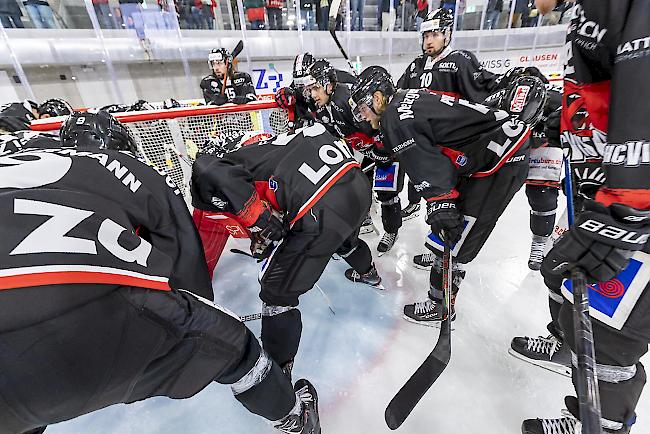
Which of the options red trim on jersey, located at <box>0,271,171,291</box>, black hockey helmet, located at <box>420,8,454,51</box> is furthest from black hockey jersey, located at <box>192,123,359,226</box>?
black hockey helmet, located at <box>420,8,454,51</box>

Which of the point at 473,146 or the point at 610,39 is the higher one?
the point at 610,39

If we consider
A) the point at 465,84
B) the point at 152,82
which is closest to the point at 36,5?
the point at 152,82

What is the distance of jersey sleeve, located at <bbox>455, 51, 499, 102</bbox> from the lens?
2.52 meters

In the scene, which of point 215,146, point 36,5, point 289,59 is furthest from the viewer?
point 289,59

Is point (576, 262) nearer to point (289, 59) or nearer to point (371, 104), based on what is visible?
point (371, 104)

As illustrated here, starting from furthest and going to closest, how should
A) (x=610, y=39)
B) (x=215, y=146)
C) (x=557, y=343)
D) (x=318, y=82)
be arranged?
(x=318, y=82) → (x=215, y=146) → (x=557, y=343) → (x=610, y=39)

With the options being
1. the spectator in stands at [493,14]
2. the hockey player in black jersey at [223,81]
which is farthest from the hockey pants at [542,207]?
the spectator in stands at [493,14]

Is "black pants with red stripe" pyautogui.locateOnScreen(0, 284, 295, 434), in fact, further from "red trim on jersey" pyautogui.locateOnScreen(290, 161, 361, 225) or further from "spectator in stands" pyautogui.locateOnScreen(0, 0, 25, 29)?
"spectator in stands" pyautogui.locateOnScreen(0, 0, 25, 29)

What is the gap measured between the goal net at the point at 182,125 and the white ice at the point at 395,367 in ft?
4.22

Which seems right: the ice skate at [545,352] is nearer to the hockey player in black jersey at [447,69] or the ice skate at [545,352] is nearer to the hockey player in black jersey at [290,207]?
the hockey player in black jersey at [290,207]

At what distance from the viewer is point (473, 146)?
148 centimetres

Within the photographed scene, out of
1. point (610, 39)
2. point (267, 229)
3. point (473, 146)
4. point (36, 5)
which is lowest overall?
point (267, 229)

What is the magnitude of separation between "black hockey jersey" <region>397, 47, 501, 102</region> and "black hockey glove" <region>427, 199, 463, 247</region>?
1.45m

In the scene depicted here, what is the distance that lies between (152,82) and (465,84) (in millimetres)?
5528
